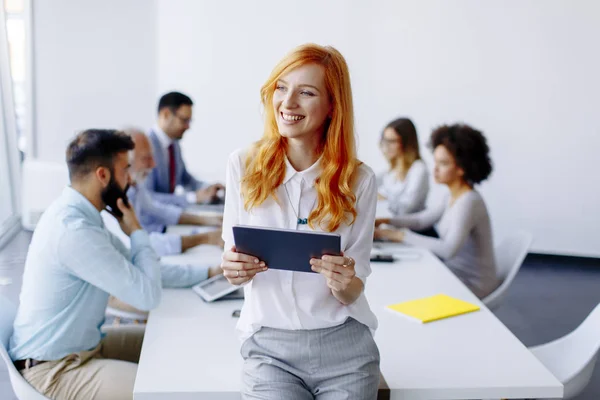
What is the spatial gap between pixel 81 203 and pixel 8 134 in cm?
465

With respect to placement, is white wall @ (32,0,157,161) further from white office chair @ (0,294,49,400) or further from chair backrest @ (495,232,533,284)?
white office chair @ (0,294,49,400)

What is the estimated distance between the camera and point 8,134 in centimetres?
646

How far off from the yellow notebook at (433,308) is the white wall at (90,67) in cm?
473

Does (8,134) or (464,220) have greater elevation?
(464,220)

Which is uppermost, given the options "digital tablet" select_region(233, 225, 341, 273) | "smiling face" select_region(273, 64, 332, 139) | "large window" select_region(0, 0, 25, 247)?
"smiling face" select_region(273, 64, 332, 139)

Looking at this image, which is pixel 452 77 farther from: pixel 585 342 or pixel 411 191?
pixel 585 342

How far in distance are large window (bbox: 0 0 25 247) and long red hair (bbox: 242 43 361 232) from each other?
4748 millimetres

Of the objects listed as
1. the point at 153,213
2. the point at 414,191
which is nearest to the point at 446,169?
the point at 414,191

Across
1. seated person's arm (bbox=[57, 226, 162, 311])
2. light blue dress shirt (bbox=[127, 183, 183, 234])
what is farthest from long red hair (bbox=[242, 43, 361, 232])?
light blue dress shirt (bbox=[127, 183, 183, 234])

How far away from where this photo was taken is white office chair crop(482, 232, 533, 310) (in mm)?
3391

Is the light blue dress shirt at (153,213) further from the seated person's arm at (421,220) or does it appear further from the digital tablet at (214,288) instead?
the seated person's arm at (421,220)

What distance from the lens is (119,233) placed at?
11.3 feet

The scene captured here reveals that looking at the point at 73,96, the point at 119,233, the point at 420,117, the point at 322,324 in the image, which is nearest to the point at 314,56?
the point at 322,324

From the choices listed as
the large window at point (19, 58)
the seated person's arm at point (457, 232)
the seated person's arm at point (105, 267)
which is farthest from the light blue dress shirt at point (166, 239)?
the large window at point (19, 58)
